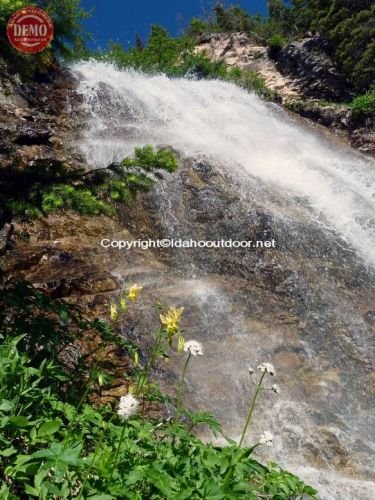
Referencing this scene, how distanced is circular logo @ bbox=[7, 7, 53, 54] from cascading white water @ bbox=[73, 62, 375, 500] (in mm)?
4643

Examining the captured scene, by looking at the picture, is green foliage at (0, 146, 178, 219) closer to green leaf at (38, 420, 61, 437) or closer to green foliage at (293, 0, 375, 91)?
green leaf at (38, 420, 61, 437)

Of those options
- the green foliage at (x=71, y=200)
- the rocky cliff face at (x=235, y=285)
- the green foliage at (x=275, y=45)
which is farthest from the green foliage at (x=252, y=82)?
the green foliage at (x=71, y=200)

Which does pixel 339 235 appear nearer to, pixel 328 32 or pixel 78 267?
pixel 78 267

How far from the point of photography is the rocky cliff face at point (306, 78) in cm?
2328

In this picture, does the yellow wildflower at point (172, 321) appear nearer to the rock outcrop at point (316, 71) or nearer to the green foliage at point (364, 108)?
the green foliage at point (364, 108)

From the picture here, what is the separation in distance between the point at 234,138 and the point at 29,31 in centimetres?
1367

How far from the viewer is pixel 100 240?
954 cm

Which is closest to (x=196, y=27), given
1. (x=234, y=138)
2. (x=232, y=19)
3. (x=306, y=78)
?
(x=232, y=19)

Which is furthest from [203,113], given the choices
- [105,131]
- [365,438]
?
[365,438]

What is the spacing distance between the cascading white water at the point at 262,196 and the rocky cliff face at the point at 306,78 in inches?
87.8

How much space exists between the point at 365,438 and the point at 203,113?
1625 cm

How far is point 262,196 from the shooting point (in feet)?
40.3

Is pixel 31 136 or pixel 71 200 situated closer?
pixel 71 200

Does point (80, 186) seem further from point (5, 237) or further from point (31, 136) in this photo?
point (31, 136)
